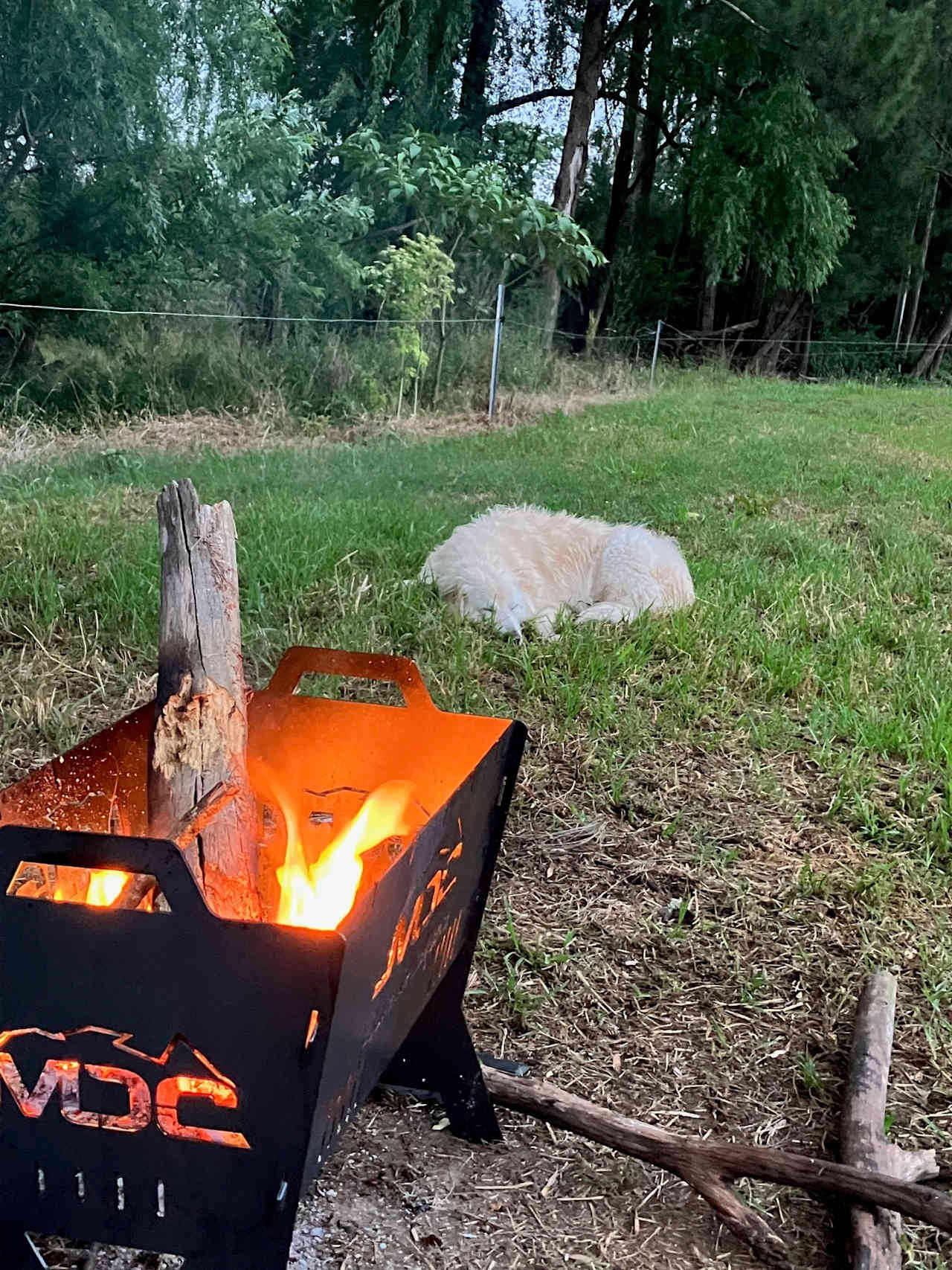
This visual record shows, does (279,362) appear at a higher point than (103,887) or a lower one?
higher

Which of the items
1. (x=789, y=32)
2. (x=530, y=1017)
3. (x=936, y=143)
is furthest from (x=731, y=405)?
(x=530, y=1017)

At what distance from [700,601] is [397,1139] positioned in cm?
294

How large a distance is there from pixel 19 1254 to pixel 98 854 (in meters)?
0.61

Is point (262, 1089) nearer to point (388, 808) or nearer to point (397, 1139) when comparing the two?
point (388, 808)

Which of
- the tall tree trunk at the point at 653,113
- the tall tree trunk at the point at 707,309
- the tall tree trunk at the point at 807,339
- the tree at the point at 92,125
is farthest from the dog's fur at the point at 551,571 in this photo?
the tall tree trunk at the point at 707,309

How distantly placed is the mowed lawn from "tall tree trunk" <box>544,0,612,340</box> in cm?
890

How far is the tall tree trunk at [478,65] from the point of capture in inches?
514

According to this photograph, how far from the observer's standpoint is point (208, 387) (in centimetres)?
720

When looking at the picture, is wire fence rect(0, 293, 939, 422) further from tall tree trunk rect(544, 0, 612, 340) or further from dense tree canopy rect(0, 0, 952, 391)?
tall tree trunk rect(544, 0, 612, 340)

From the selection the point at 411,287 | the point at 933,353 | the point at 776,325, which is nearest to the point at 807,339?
the point at 776,325

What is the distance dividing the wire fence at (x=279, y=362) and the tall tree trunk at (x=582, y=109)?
2791mm

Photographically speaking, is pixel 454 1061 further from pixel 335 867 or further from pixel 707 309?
pixel 707 309

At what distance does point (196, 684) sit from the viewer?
143 centimetres

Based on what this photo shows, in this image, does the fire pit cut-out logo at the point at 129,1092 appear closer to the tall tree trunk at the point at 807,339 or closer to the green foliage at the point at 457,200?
the green foliage at the point at 457,200
